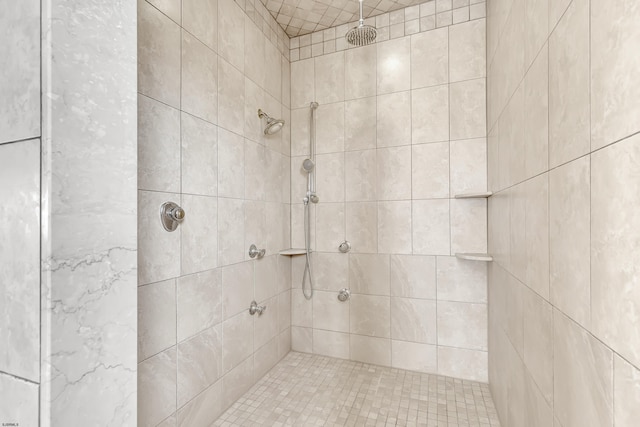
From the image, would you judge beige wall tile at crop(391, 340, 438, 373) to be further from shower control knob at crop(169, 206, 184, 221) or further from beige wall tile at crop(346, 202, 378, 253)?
shower control knob at crop(169, 206, 184, 221)

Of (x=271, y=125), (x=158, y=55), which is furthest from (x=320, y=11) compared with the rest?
(x=158, y=55)

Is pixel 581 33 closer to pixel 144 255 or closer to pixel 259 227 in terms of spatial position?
pixel 144 255

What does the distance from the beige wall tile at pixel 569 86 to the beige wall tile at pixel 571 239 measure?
5 cm

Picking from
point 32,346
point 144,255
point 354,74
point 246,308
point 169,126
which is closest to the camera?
point 32,346

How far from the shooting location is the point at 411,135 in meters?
2.06

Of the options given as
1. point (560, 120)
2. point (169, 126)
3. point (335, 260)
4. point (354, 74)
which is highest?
point (354, 74)

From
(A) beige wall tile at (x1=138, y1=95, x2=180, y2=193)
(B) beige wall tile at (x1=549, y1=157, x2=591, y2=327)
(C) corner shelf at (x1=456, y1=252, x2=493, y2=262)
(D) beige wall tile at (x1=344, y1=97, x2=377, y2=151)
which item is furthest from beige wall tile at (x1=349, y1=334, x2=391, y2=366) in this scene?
(A) beige wall tile at (x1=138, y1=95, x2=180, y2=193)

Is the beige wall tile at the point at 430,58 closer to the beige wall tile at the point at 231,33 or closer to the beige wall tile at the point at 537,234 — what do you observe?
the beige wall tile at the point at 231,33

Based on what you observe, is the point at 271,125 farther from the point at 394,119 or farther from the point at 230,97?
the point at 394,119

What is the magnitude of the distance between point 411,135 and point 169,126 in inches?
58.3

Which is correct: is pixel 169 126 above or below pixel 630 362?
above

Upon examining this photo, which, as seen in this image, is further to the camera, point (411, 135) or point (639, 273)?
point (411, 135)

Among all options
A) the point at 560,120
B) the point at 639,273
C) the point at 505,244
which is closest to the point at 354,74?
the point at 505,244

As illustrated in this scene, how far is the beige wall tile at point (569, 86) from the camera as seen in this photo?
2.15ft
